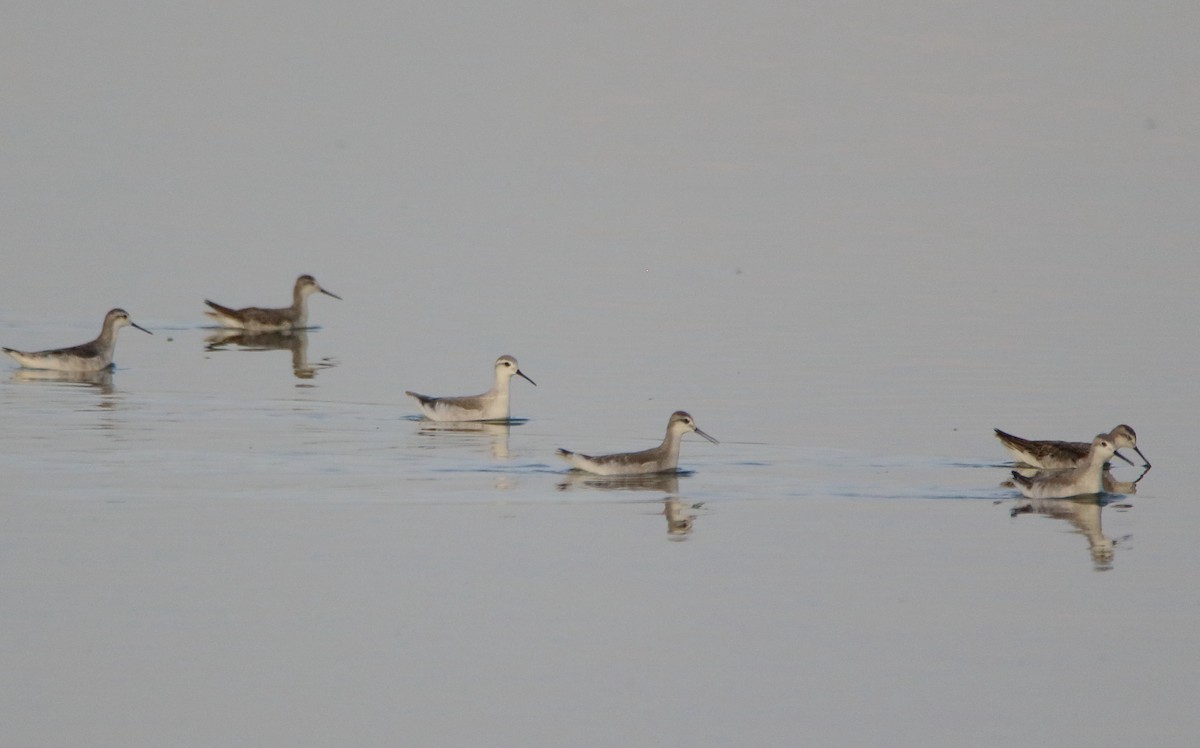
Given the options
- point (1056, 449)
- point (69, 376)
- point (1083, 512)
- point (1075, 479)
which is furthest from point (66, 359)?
point (1083, 512)

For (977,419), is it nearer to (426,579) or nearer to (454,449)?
(454,449)

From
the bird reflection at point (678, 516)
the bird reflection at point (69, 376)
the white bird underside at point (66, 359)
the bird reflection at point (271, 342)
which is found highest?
the bird reflection at point (271, 342)

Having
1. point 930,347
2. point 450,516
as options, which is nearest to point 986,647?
point 450,516

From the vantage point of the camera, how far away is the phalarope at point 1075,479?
18750mm

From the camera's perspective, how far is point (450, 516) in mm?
17266

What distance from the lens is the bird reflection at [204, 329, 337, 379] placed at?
2922 centimetres

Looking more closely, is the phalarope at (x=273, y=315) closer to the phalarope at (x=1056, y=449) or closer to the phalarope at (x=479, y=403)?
the phalarope at (x=479, y=403)

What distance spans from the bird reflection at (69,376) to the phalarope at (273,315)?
4862 millimetres

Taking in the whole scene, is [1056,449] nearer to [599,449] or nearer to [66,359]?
[599,449]

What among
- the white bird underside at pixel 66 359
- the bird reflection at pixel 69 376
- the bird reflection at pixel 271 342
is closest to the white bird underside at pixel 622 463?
the bird reflection at pixel 69 376

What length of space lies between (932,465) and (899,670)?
763 cm

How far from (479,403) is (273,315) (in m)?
10.1

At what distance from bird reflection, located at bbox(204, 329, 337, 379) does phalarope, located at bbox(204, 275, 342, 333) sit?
0.37 ft

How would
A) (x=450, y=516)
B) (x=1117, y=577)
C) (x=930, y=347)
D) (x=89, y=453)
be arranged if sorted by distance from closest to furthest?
(x=1117, y=577) < (x=450, y=516) < (x=89, y=453) < (x=930, y=347)
